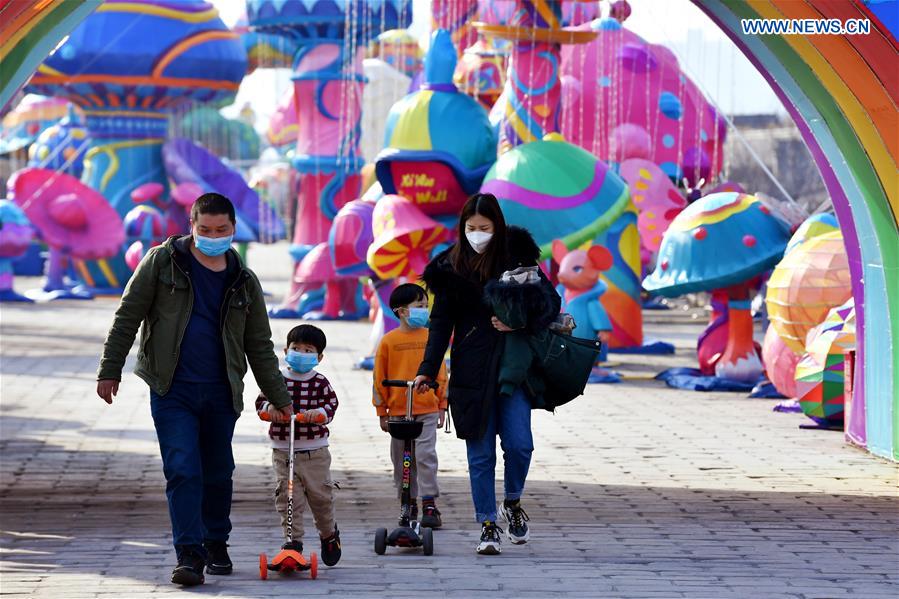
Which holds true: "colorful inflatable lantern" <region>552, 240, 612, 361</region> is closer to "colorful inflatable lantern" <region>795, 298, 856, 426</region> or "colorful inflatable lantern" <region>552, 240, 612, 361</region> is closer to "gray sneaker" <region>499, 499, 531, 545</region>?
"colorful inflatable lantern" <region>795, 298, 856, 426</region>

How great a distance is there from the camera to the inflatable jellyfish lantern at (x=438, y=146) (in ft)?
54.0

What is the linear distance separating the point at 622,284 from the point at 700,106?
842cm

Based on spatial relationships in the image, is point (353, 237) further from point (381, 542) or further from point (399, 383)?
point (381, 542)

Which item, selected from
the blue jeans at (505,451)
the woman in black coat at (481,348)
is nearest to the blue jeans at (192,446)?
the woman in black coat at (481,348)

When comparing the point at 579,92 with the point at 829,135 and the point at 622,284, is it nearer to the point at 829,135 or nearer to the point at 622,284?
the point at 622,284

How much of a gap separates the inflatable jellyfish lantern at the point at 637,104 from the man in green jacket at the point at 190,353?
58.6 feet

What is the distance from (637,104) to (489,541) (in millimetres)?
18672

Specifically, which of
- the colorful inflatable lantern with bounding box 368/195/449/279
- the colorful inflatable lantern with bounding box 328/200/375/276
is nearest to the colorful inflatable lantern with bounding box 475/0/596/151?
the colorful inflatable lantern with bounding box 368/195/449/279

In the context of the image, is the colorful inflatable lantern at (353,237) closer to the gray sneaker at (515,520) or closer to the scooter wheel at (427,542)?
the gray sneaker at (515,520)

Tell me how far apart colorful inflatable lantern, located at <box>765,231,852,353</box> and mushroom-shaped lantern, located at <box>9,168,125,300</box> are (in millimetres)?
18621

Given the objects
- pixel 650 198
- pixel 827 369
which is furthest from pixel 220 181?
pixel 827 369

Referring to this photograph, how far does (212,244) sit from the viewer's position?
6660mm

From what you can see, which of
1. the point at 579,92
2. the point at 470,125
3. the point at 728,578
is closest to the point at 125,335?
the point at 728,578

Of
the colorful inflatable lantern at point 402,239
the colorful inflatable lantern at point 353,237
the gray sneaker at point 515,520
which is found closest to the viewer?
the gray sneaker at point 515,520
